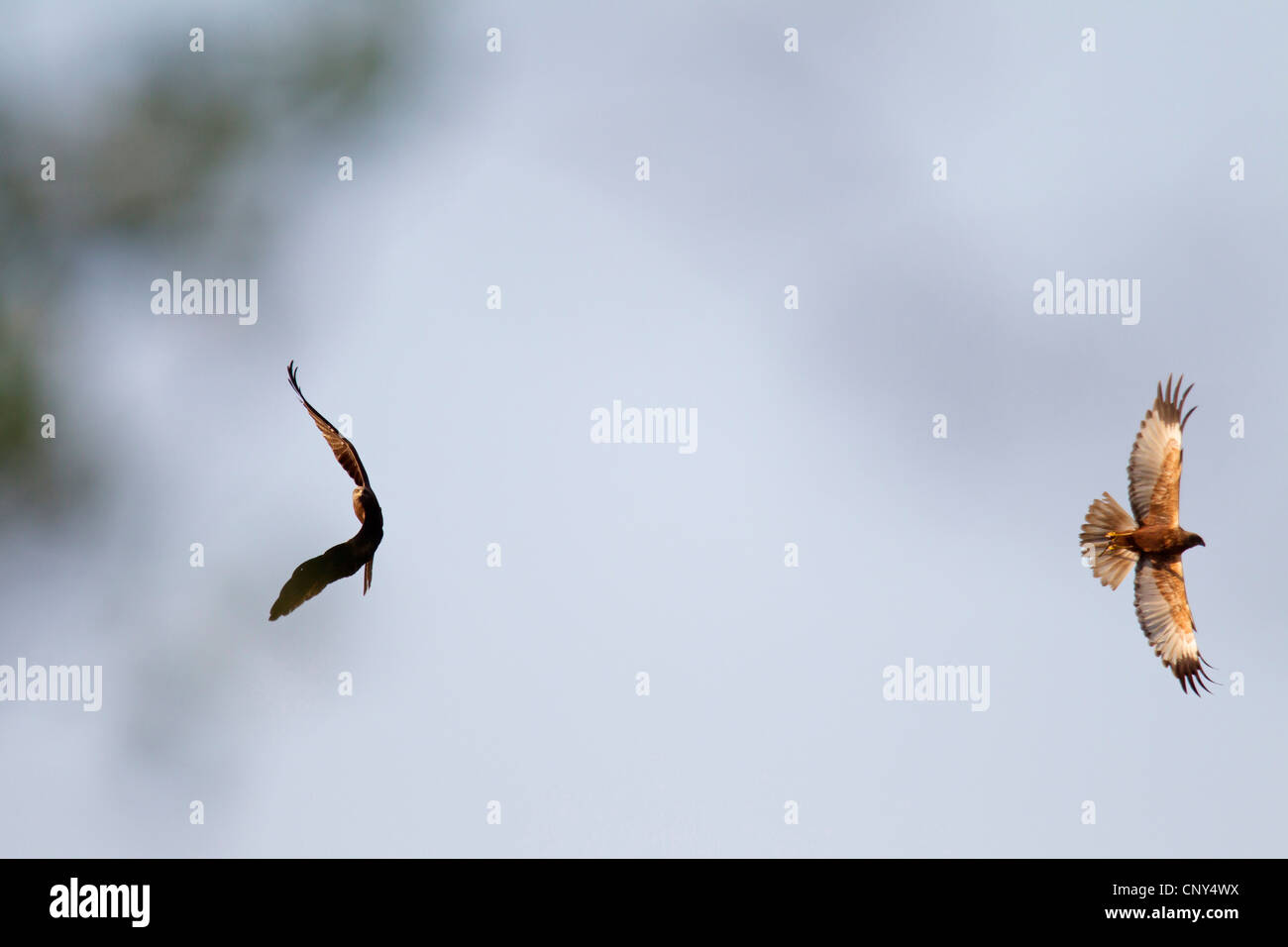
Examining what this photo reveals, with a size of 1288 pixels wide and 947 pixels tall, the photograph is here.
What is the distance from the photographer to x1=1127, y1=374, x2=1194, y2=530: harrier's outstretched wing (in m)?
9.24

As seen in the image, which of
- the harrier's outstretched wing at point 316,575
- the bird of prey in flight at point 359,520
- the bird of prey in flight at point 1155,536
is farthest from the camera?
Answer: the bird of prey in flight at point 1155,536

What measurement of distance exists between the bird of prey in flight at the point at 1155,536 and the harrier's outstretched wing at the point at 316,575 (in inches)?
195

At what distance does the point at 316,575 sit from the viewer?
21.1 ft

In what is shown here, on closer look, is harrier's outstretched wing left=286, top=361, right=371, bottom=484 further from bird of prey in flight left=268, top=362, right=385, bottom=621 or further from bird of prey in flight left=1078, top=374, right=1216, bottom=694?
bird of prey in flight left=1078, top=374, right=1216, bottom=694

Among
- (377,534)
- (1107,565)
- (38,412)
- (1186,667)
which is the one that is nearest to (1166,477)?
(1107,565)

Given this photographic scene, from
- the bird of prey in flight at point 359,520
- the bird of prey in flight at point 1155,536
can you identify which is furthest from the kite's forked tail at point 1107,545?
the bird of prey in flight at point 359,520

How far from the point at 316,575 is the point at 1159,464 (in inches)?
219

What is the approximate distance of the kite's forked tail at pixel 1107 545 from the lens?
9.39 metres

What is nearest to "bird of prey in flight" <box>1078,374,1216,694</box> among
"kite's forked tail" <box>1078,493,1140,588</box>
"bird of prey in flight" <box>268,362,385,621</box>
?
"kite's forked tail" <box>1078,493,1140,588</box>

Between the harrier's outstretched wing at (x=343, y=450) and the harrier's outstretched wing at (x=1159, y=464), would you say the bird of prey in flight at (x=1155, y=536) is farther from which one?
the harrier's outstretched wing at (x=343, y=450)

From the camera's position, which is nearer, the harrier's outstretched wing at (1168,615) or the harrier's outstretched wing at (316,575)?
the harrier's outstretched wing at (316,575)

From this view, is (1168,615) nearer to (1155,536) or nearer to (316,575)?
(1155,536)

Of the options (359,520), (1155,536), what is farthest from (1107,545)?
(359,520)
